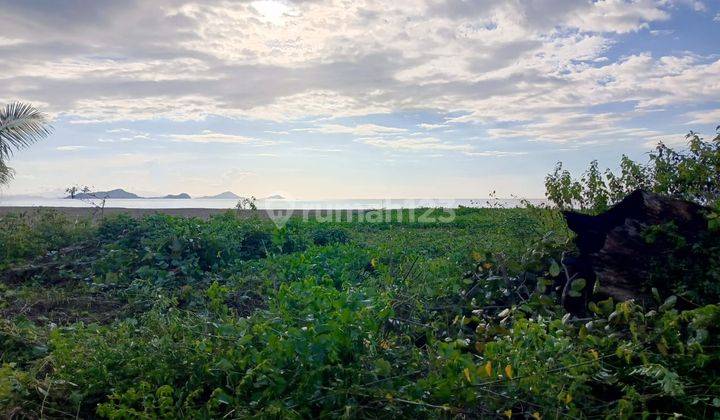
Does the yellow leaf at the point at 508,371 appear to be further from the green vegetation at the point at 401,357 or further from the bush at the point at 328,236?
the bush at the point at 328,236

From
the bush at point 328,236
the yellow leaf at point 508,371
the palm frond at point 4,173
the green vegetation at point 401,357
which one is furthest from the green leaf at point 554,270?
the palm frond at point 4,173

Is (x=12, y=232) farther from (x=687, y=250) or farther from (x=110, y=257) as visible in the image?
(x=687, y=250)

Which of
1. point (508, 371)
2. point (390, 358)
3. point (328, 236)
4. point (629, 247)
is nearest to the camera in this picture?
point (508, 371)

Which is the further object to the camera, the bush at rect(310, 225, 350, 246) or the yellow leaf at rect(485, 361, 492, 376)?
the bush at rect(310, 225, 350, 246)

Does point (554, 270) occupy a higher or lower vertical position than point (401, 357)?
higher

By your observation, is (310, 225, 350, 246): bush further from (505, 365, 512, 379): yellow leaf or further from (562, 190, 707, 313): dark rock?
(505, 365, 512, 379): yellow leaf

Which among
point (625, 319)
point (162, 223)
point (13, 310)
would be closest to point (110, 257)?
point (162, 223)

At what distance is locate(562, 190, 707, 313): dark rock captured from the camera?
181 inches

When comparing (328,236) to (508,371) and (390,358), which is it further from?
(508,371)

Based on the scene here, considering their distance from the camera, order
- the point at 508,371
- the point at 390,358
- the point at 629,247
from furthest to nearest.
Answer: the point at 629,247 < the point at 390,358 < the point at 508,371

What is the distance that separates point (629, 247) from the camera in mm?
4785

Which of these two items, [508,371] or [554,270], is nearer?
[508,371]

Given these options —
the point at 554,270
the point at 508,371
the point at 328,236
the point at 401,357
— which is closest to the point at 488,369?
the point at 508,371

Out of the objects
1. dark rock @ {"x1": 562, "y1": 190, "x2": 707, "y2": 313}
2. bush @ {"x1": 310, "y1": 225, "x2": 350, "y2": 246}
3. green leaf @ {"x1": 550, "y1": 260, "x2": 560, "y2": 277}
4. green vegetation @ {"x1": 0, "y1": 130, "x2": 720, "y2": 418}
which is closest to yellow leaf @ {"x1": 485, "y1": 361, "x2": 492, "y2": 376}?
green vegetation @ {"x1": 0, "y1": 130, "x2": 720, "y2": 418}
